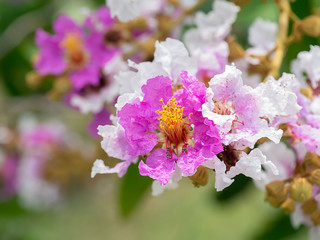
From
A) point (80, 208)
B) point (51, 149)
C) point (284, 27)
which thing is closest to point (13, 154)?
point (51, 149)

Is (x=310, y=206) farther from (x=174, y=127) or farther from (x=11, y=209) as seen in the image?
(x=11, y=209)

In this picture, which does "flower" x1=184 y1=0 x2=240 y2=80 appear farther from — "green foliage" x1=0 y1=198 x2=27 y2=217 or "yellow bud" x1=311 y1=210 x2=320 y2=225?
"green foliage" x1=0 y1=198 x2=27 y2=217

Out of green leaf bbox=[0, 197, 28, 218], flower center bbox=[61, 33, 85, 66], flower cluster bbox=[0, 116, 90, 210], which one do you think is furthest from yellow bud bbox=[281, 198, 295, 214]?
green leaf bbox=[0, 197, 28, 218]

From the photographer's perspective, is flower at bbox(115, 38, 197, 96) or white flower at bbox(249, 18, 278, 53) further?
white flower at bbox(249, 18, 278, 53)

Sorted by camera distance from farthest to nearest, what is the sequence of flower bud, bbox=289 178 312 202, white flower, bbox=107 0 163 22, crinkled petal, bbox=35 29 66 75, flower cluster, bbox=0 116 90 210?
flower cluster, bbox=0 116 90 210
crinkled petal, bbox=35 29 66 75
white flower, bbox=107 0 163 22
flower bud, bbox=289 178 312 202

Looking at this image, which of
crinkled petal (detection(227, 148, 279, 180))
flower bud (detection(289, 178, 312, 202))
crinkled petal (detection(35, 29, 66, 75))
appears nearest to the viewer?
crinkled petal (detection(227, 148, 279, 180))

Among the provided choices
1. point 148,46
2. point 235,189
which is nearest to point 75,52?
point 148,46

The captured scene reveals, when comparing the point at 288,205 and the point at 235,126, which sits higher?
the point at 235,126

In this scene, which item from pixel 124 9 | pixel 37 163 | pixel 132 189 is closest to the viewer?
pixel 124 9
